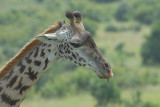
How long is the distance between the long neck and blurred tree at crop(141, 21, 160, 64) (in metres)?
43.2

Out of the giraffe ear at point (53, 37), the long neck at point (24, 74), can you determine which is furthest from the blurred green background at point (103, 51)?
the giraffe ear at point (53, 37)

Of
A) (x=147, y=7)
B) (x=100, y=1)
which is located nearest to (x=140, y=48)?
(x=147, y=7)

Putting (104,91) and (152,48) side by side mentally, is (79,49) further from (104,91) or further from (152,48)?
(152,48)

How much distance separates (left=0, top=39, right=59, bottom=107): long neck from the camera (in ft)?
28.6

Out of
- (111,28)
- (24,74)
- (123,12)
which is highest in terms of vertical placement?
(24,74)

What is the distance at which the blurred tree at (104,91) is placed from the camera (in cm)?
2311

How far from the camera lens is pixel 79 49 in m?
8.83

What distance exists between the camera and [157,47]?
2114 inches

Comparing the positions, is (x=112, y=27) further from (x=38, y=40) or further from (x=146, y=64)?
(x=38, y=40)

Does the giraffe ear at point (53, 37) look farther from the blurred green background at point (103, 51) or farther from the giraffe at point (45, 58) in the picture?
the blurred green background at point (103, 51)

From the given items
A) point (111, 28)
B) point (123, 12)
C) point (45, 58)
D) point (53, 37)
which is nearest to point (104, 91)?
point (45, 58)

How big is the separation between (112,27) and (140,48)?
12.5 metres

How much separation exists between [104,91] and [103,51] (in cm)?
2759

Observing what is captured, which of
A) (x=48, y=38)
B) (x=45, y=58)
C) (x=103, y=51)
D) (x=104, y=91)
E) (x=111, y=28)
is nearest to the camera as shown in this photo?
(x=48, y=38)
